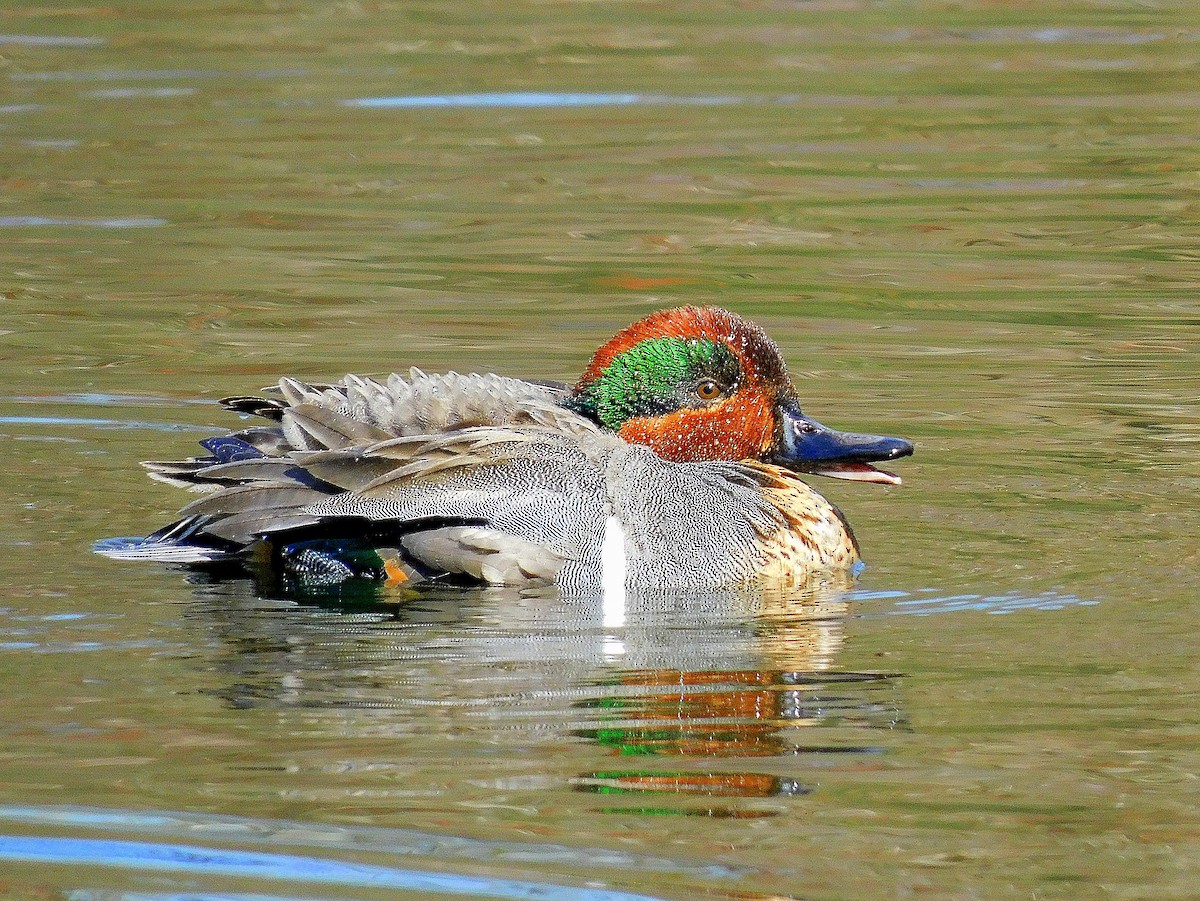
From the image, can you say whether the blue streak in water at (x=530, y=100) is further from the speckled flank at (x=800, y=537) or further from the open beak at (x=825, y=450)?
the speckled flank at (x=800, y=537)

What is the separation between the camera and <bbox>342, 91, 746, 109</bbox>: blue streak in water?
16.0 meters

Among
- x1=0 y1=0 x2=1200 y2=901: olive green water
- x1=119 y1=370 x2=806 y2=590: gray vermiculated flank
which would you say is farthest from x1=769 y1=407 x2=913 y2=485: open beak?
x1=119 y1=370 x2=806 y2=590: gray vermiculated flank

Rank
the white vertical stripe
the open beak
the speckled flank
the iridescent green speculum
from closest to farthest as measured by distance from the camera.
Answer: the white vertical stripe < the speckled flank < the iridescent green speculum < the open beak

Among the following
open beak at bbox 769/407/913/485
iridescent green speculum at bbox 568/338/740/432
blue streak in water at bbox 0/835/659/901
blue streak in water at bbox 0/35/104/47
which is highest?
blue streak in water at bbox 0/35/104/47

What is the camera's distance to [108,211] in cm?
1363

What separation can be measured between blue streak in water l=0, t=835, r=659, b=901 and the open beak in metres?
3.23

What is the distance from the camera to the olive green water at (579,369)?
5.00 metres

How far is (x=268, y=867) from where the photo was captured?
15.5ft

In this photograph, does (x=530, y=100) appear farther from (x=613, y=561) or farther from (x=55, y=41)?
(x=613, y=561)

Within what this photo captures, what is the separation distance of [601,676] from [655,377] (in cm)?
160

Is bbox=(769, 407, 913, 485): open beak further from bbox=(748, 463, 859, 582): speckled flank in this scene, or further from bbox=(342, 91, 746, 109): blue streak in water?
bbox=(342, 91, 746, 109): blue streak in water

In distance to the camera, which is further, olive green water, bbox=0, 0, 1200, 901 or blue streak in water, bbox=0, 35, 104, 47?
blue streak in water, bbox=0, 35, 104, 47

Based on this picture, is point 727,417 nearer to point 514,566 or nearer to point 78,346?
point 514,566

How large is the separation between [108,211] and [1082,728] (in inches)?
368
